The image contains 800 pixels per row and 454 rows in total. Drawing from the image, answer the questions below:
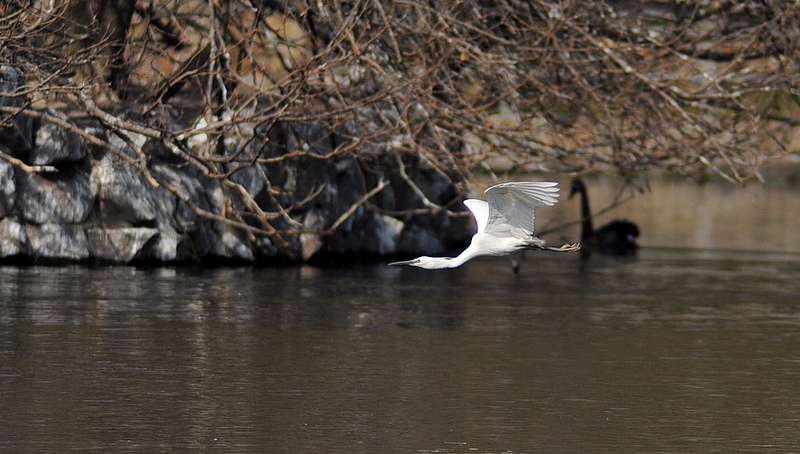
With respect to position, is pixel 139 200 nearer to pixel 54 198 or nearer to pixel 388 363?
pixel 54 198

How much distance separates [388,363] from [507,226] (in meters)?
1.42

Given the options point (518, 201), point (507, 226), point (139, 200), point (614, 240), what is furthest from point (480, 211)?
point (614, 240)

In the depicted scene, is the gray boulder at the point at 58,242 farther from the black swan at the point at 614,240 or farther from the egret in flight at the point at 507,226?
the black swan at the point at 614,240

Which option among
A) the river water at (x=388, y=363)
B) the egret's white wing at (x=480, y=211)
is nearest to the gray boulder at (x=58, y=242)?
the river water at (x=388, y=363)

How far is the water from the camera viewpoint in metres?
8.22

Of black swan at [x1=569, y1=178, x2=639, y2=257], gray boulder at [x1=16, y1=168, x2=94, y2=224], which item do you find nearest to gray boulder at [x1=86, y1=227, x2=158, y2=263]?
gray boulder at [x1=16, y1=168, x2=94, y2=224]

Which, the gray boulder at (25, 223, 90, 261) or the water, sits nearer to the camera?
the water

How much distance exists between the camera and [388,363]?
421 inches

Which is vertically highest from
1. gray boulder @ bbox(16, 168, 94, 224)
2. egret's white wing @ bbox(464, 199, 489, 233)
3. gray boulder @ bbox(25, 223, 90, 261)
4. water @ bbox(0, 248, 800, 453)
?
gray boulder @ bbox(16, 168, 94, 224)

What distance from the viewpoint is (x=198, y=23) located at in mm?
19531

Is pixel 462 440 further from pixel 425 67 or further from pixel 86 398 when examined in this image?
pixel 425 67

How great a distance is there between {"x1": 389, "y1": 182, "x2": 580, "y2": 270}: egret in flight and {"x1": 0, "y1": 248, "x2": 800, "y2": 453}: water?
86 centimetres

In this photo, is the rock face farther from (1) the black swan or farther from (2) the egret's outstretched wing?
(2) the egret's outstretched wing

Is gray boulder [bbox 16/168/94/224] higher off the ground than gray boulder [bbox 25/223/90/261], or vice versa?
gray boulder [bbox 16/168/94/224]
